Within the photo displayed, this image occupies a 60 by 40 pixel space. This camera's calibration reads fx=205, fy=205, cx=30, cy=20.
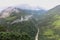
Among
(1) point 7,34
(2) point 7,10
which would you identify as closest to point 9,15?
(2) point 7,10

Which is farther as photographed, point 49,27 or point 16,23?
point 49,27

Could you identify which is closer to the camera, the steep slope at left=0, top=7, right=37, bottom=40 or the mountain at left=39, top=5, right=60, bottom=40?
the steep slope at left=0, top=7, right=37, bottom=40

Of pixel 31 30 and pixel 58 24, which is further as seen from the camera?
pixel 58 24

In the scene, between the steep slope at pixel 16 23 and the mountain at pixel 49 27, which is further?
A: the mountain at pixel 49 27

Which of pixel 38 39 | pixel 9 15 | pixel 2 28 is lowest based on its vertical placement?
pixel 38 39

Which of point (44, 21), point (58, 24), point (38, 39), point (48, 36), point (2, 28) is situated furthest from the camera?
point (44, 21)

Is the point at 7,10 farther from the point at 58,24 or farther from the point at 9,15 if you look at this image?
the point at 58,24

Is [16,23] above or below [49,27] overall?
above

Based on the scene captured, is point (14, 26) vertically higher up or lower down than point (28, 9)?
lower down

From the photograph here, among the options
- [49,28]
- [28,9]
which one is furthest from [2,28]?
[28,9]

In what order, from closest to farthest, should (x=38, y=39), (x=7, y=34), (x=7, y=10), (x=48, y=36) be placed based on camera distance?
1. (x=7, y=34)
2. (x=38, y=39)
3. (x=48, y=36)
4. (x=7, y=10)
